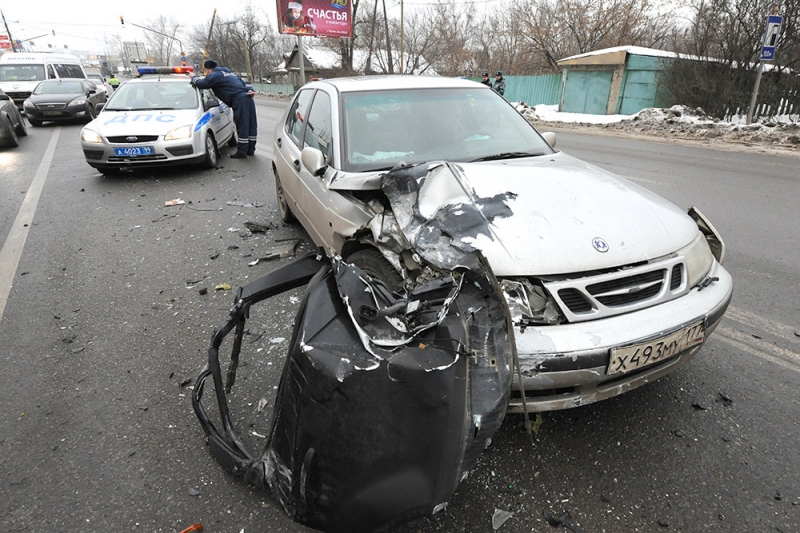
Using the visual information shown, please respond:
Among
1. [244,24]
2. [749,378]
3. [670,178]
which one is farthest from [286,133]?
[244,24]

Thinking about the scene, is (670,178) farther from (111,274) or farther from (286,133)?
(111,274)

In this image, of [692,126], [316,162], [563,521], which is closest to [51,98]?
[316,162]

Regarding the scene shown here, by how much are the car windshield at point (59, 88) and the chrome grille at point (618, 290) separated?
59.6 feet

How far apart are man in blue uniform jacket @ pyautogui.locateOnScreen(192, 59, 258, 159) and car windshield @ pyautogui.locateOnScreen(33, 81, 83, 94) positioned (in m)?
9.15

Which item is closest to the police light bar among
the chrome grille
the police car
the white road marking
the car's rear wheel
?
the police car

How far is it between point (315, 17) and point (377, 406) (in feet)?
102

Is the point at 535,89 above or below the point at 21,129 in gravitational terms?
Result: above

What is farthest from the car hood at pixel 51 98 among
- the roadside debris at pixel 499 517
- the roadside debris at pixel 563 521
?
the roadside debris at pixel 563 521

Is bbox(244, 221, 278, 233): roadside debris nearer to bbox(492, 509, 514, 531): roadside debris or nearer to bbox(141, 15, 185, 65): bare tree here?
bbox(492, 509, 514, 531): roadside debris

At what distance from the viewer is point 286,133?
16.3 feet

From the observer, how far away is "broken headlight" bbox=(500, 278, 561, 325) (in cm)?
197

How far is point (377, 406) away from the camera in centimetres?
150

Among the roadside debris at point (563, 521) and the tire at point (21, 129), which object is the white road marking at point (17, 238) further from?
the tire at point (21, 129)

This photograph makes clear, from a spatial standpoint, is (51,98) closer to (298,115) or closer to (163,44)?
(298,115)
